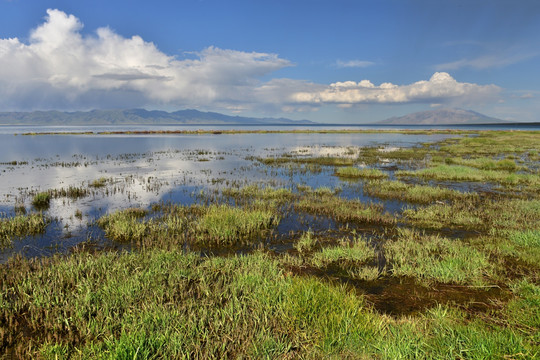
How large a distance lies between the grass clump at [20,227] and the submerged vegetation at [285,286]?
68 millimetres

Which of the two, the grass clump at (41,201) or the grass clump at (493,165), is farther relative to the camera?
the grass clump at (493,165)

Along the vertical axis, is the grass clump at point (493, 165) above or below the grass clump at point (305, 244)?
above

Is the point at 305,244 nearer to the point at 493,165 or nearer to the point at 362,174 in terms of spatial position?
the point at 362,174

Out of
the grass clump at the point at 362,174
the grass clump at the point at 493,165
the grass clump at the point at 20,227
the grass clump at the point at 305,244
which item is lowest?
the grass clump at the point at 305,244

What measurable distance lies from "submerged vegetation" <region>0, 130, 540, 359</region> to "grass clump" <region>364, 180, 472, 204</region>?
238cm

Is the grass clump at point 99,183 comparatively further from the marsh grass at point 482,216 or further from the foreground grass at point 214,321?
the marsh grass at point 482,216

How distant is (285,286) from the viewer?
7285 mm

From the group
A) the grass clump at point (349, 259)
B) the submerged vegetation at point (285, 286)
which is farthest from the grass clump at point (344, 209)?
the grass clump at point (349, 259)

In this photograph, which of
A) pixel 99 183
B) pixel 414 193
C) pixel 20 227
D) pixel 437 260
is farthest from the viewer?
pixel 99 183

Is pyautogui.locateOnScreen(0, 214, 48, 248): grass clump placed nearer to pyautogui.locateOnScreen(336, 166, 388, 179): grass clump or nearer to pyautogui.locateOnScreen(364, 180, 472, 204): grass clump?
pyautogui.locateOnScreen(364, 180, 472, 204): grass clump

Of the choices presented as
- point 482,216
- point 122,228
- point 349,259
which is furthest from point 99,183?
point 482,216

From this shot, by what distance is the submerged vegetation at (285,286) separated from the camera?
208 inches

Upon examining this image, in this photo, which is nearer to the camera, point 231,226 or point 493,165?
point 231,226

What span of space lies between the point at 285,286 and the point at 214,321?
211 centimetres
